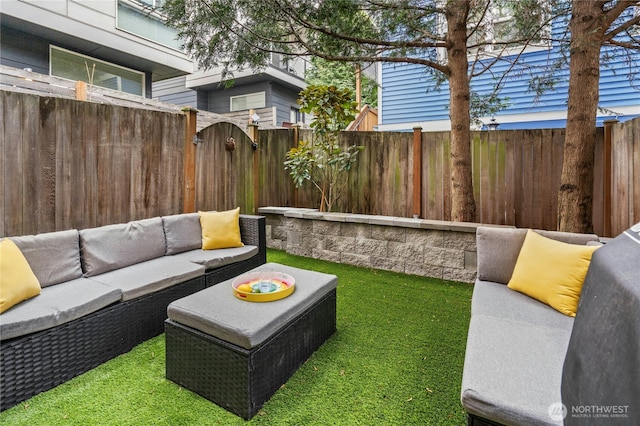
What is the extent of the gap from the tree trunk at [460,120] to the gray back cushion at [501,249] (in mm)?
1441

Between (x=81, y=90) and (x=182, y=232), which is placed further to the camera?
(x=81, y=90)

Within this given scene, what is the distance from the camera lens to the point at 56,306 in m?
2.03

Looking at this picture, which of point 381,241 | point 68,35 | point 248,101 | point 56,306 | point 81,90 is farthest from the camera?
point 248,101

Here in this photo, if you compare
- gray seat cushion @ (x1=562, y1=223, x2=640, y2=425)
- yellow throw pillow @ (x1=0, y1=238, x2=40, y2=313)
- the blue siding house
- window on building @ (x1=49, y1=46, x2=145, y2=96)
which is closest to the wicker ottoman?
yellow throw pillow @ (x1=0, y1=238, x2=40, y2=313)

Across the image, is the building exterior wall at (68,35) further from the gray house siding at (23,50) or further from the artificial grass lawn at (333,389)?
the artificial grass lawn at (333,389)

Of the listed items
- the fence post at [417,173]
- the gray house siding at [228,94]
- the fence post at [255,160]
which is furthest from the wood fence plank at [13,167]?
the gray house siding at [228,94]

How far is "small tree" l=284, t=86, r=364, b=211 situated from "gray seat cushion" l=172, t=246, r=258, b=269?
1.66m

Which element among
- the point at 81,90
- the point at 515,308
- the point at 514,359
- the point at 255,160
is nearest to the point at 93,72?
the point at 81,90

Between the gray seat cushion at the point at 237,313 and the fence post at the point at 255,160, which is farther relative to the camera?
the fence post at the point at 255,160

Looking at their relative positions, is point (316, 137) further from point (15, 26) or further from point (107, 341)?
point (15, 26)

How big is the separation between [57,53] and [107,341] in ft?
21.7

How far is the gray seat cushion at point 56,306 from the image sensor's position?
1.81 m

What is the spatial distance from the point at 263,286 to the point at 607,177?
163 inches

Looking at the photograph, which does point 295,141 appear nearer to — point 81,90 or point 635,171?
point 81,90
